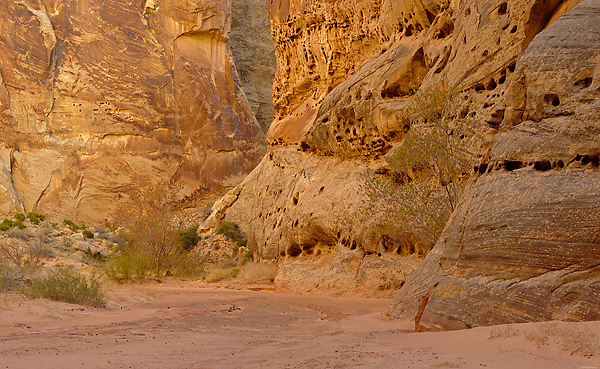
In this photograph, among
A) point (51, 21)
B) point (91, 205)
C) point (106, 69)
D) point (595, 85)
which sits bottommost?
point (91, 205)

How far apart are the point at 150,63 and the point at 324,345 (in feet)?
118

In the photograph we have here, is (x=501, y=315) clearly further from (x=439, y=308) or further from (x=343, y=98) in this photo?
(x=343, y=98)

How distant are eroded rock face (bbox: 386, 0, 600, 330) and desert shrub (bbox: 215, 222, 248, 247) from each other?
2169 centimetres

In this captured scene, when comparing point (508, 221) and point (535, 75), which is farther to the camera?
point (535, 75)

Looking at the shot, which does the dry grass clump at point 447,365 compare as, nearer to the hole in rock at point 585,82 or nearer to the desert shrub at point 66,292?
the hole in rock at point 585,82

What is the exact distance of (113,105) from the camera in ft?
120

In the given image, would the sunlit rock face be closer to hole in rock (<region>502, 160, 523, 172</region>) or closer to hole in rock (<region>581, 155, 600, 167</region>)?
hole in rock (<region>502, 160, 523, 172</region>)

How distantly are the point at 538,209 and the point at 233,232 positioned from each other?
24.2 metres

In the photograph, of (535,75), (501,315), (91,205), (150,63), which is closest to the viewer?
(501,315)

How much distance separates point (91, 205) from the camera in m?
35.2

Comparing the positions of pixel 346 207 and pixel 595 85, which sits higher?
pixel 595 85

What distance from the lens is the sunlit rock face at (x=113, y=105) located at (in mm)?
34812

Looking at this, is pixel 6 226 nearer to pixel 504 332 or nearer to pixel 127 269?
pixel 127 269

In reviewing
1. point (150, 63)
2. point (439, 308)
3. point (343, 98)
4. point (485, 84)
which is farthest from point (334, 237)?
point (150, 63)
